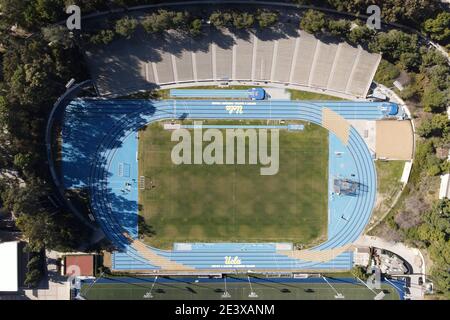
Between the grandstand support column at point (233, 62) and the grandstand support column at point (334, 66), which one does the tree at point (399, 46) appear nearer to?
the grandstand support column at point (334, 66)

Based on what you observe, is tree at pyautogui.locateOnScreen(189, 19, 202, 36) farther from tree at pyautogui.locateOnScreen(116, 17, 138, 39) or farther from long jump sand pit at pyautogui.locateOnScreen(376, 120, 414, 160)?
long jump sand pit at pyautogui.locateOnScreen(376, 120, 414, 160)

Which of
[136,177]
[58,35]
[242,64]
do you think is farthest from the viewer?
[136,177]

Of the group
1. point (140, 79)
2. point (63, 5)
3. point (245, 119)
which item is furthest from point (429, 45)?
point (63, 5)

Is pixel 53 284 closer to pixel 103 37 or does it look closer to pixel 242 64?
pixel 103 37

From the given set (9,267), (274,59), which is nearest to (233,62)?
(274,59)

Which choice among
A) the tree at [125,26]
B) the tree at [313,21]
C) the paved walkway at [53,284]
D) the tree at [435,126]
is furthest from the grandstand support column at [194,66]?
the tree at [435,126]

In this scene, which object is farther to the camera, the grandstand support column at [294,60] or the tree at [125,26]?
the grandstand support column at [294,60]

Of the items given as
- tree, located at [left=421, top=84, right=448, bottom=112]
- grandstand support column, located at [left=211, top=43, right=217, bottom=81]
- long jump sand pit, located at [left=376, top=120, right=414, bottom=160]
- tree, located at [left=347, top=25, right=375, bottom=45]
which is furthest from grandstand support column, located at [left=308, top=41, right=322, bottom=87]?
tree, located at [left=421, top=84, right=448, bottom=112]
